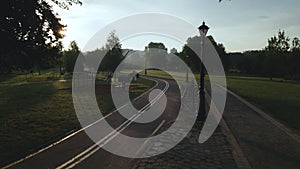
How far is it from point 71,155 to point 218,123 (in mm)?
7102

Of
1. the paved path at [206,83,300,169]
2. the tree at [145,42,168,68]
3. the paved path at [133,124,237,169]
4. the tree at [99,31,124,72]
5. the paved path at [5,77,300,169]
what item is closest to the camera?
the paved path at [133,124,237,169]

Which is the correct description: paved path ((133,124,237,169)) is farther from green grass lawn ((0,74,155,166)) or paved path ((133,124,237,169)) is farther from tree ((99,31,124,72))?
tree ((99,31,124,72))

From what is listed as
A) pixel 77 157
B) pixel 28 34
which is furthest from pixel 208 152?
pixel 28 34

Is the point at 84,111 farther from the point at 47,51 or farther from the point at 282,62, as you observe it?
the point at 282,62

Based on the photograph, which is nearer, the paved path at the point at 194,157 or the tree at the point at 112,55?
the paved path at the point at 194,157

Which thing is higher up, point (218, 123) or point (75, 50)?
point (75, 50)

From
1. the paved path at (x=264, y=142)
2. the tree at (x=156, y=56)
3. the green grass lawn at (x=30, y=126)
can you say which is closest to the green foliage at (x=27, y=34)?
the green grass lawn at (x=30, y=126)

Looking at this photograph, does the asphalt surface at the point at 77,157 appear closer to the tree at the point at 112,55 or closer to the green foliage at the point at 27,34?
the green foliage at the point at 27,34

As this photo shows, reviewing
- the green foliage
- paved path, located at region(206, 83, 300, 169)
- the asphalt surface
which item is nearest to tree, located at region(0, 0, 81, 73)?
the green foliage

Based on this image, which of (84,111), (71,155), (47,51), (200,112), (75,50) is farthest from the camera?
(75,50)

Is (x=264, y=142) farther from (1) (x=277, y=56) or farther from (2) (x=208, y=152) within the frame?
(1) (x=277, y=56)

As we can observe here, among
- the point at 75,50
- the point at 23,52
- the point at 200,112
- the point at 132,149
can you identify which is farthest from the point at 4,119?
the point at 75,50

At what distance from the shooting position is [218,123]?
12.6m

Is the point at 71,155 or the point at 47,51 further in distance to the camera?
the point at 47,51
